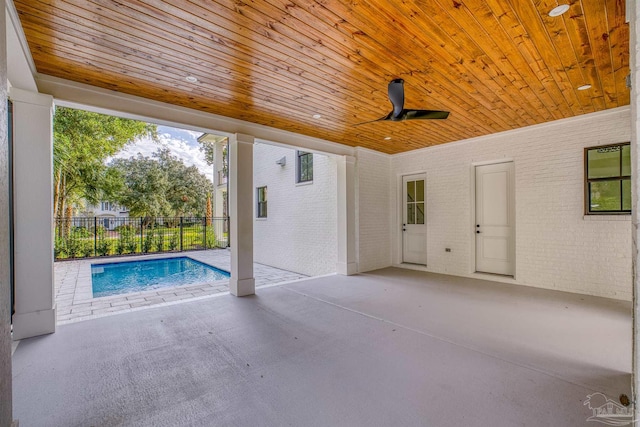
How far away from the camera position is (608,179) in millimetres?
4160

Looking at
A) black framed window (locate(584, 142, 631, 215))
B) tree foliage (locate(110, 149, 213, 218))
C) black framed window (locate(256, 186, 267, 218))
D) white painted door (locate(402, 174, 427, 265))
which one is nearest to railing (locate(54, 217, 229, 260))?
tree foliage (locate(110, 149, 213, 218))

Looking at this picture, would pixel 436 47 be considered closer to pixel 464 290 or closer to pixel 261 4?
pixel 261 4

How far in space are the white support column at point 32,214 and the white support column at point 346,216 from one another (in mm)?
4415

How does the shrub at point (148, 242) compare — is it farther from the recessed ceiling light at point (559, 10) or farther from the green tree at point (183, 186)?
the recessed ceiling light at point (559, 10)

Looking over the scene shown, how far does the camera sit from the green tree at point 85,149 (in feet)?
26.4

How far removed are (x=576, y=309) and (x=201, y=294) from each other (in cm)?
530

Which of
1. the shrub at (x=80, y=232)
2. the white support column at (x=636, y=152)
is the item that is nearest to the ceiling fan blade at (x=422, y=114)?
the white support column at (x=636, y=152)

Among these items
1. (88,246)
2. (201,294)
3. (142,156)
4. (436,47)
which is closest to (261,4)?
(436,47)

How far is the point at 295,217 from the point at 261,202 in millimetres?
1935

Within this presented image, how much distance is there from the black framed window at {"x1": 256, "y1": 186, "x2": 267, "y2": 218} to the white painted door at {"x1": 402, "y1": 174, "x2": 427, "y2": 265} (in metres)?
4.29

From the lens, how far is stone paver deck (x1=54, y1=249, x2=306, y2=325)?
4.07m

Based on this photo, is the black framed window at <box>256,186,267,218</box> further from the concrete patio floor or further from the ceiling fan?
the ceiling fan

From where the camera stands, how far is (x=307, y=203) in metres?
7.41

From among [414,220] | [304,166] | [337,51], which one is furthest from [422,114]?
[304,166]
